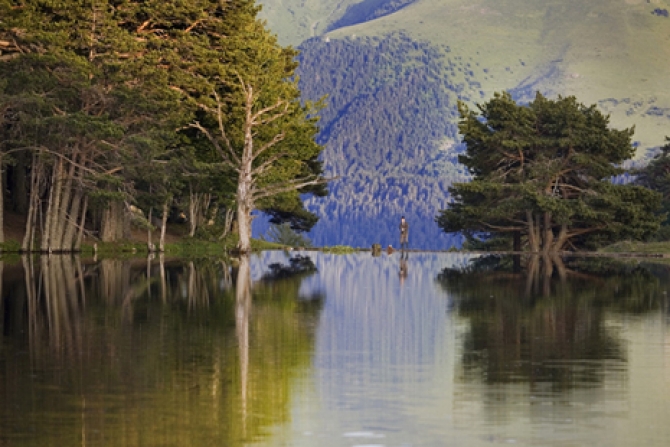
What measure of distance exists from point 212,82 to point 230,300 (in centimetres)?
3655

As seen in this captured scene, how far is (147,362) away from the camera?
16.0 metres

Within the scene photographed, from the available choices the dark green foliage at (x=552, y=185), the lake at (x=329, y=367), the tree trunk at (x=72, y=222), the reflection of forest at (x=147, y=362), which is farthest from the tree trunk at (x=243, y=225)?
the reflection of forest at (x=147, y=362)

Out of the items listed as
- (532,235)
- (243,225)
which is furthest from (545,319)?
(532,235)

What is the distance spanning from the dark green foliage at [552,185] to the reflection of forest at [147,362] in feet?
125

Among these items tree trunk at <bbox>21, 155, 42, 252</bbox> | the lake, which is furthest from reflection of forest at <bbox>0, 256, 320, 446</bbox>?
tree trunk at <bbox>21, 155, 42, 252</bbox>

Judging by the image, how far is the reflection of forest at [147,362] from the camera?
1156 cm

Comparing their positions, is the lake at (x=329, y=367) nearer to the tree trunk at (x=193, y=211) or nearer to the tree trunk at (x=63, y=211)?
the tree trunk at (x=63, y=211)

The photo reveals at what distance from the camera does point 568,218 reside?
67375 millimetres

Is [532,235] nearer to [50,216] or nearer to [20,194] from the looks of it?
[50,216]

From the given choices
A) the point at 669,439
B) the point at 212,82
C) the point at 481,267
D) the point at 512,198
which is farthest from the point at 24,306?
the point at 512,198

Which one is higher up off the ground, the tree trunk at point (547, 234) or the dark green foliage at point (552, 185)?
the dark green foliage at point (552, 185)

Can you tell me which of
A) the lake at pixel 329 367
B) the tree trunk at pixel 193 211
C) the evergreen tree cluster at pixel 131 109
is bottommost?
the lake at pixel 329 367

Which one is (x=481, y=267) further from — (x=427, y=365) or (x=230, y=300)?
(x=427, y=365)

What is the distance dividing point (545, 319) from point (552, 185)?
1911 inches
